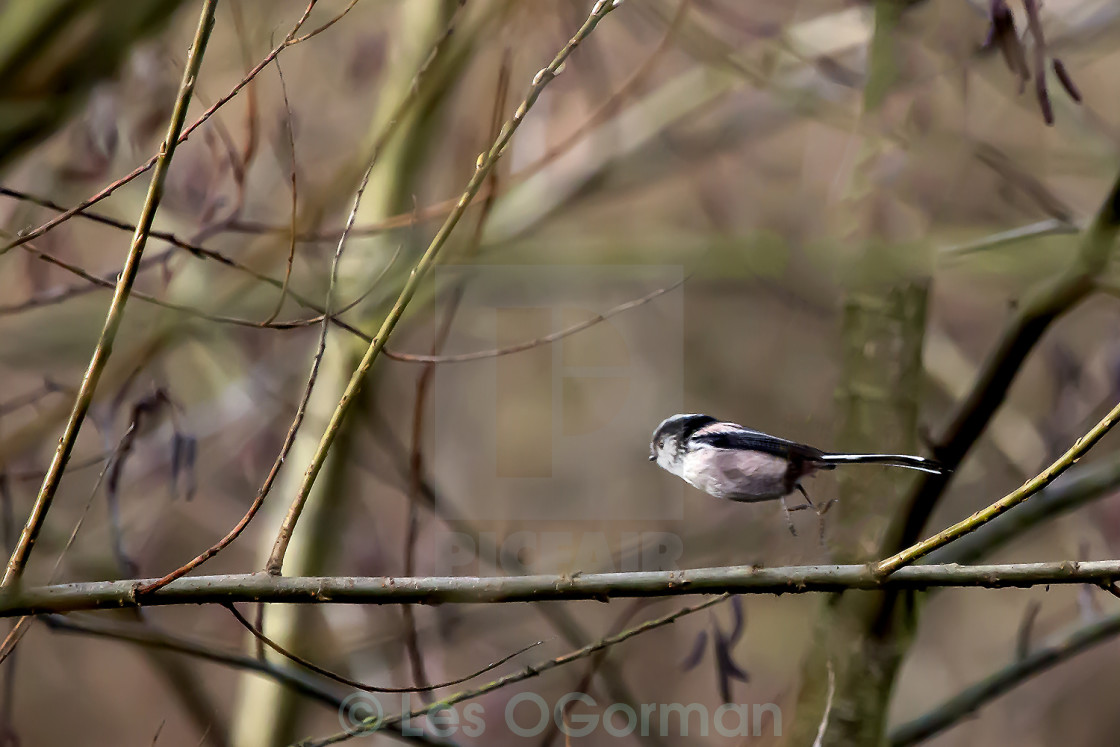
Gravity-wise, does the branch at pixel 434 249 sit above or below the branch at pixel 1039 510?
above

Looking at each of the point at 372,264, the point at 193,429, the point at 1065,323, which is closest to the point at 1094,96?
the point at 1065,323

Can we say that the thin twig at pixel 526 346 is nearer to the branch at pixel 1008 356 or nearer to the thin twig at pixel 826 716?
the branch at pixel 1008 356

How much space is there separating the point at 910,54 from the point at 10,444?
2270mm

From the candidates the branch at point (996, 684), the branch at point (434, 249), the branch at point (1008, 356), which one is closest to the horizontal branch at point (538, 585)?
the branch at point (434, 249)

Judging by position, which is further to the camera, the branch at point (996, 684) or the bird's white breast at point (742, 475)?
the branch at point (996, 684)

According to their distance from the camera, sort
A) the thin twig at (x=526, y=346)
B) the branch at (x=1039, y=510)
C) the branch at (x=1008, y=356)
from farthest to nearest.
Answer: the branch at (x=1039, y=510)
the branch at (x=1008, y=356)
the thin twig at (x=526, y=346)

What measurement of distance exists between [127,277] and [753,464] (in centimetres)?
73

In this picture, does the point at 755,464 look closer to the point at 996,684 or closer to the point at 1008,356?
the point at 1008,356

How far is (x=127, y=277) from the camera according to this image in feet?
3.00

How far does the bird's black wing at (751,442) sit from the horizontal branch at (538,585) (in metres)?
0.16

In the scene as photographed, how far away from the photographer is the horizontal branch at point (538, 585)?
99 centimetres

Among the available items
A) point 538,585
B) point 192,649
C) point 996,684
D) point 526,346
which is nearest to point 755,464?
point 538,585

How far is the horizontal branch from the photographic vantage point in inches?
39.0

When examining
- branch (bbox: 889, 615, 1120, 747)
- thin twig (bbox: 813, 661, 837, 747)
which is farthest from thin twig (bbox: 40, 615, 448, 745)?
branch (bbox: 889, 615, 1120, 747)
